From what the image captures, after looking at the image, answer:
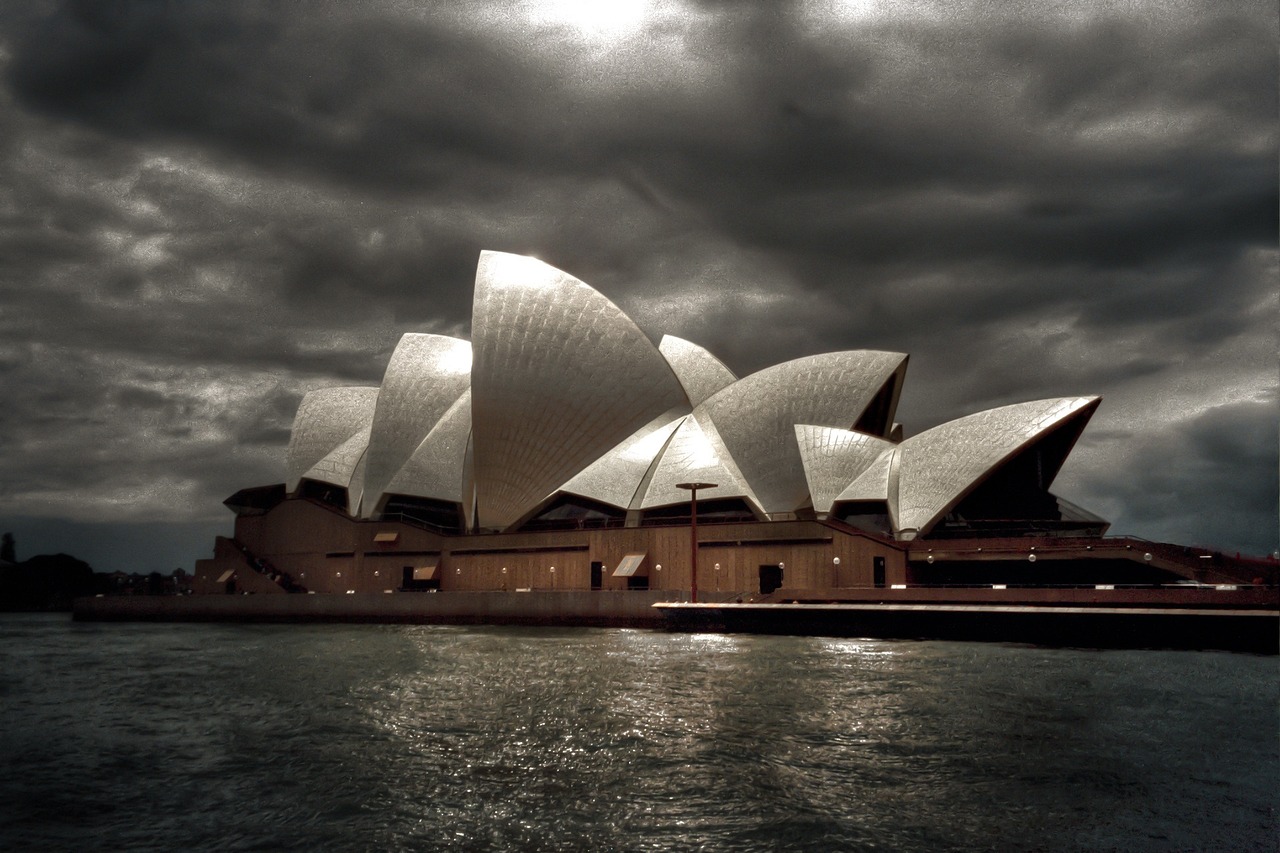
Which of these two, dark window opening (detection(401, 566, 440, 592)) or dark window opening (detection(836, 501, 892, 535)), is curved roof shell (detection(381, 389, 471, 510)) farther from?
dark window opening (detection(836, 501, 892, 535))

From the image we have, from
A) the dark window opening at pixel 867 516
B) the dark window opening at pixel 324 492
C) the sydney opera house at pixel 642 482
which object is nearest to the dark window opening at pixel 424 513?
the sydney opera house at pixel 642 482

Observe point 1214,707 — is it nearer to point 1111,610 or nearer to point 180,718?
point 1111,610

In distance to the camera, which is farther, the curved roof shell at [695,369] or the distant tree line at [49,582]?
the distant tree line at [49,582]

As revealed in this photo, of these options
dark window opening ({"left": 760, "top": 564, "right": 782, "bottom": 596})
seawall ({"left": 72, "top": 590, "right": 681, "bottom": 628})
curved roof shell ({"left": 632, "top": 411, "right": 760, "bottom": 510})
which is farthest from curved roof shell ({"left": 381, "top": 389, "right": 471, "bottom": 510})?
dark window opening ({"left": 760, "top": 564, "right": 782, "bottom": 596})

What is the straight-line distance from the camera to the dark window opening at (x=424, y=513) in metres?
47.7

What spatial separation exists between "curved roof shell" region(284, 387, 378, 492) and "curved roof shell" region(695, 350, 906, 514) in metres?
22.4

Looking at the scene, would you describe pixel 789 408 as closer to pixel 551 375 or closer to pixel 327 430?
pixel 551 375

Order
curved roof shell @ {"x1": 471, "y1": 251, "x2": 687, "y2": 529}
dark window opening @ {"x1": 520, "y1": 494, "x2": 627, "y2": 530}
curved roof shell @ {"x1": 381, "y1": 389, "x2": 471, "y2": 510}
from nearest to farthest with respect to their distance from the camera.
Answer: dark window opening @ {"x1": 520, "y1": 494, "x2": 627, "y2": 530}
curved roof shell @ {"x1": 471, "y1": 251, "x2": 687, "y2": 529}
curved roof shell @ {"x1": 381, "y1": 389, "x2": 471, "y2": 510}

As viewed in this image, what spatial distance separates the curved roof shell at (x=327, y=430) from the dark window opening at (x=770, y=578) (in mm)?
25366

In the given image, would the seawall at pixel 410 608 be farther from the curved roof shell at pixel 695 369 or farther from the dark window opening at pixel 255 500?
the curved roof shell at pixel 695 369

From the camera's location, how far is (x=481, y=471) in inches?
1753

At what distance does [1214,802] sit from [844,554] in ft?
89.6

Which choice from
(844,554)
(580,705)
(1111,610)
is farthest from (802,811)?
(844,554)

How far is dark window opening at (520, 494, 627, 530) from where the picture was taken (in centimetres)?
4262
